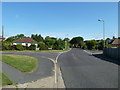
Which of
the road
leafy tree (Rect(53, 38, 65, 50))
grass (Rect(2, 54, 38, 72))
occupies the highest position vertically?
leafy tree (Rect(53, 38, 65, 50))

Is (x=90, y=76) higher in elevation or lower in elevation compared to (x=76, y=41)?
lower

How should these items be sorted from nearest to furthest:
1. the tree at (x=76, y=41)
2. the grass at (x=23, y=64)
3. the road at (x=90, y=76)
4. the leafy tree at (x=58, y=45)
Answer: the road at (x=90, y=76)
the grass at (x=23, y=64)
the leafy tree at (x=58, y=45)
the tree at (x=76, y=41)

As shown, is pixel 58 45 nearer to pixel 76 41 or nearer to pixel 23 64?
pixel 23 64

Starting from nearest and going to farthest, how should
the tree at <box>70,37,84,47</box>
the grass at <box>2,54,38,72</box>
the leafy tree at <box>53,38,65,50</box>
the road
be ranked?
the road < the grass at <box>2,54,38,72</box> < the leafy tree at <box>53,38,65,50</box> < the tree at <box>70,37,84,47</box>

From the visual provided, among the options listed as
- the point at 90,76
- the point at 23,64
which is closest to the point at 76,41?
the point at 23,64

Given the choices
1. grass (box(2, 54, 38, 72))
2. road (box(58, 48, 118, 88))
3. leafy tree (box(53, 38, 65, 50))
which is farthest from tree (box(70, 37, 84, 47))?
road (box(58, 48, 118, 88))

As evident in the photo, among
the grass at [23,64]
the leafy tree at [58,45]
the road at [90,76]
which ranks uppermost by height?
the leafy tree at [58,45]

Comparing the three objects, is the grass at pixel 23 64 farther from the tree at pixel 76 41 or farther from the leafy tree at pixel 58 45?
the tree at pixel 76 41

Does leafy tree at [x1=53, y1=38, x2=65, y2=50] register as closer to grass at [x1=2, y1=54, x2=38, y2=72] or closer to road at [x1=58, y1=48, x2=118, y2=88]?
grass at [x1=2, y1=54, x2=38, y2=72]

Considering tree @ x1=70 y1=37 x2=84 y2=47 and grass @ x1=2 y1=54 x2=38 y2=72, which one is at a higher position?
tree @ x1=70 y1=37 x2=84 y2=47

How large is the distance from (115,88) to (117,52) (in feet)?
61.6

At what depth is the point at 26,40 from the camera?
81.6 m

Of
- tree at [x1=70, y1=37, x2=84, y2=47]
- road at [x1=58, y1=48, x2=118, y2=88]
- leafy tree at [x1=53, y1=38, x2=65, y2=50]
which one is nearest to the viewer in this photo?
road at [x1=58, y1=48, x2=118, y2=88]

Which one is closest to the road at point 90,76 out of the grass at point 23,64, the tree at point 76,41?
the grass at point 23,64
